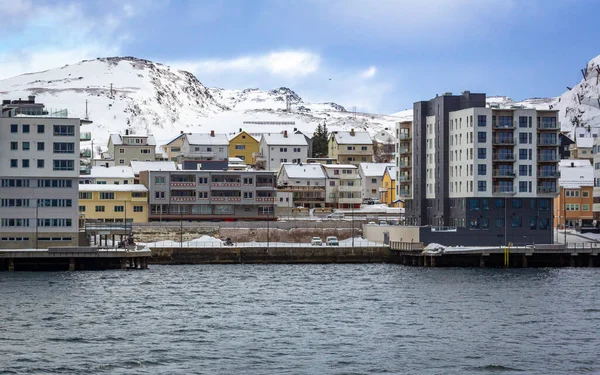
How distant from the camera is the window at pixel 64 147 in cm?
11431

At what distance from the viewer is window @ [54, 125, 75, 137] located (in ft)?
375

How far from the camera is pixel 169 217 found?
148250 millimetres

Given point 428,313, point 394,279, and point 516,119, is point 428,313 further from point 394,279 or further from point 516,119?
point 516,119

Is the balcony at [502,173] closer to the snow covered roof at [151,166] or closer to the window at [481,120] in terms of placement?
the window at [481,120]

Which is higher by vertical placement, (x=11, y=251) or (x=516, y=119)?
(x=516, y=119)

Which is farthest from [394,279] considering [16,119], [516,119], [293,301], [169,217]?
[169,217]

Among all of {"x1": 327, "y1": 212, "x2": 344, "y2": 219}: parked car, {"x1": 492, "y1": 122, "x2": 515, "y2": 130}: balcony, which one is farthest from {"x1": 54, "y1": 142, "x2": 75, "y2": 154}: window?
{"x1": 327, "y1": 212, "x2": 344, "y2": 219}: parked car

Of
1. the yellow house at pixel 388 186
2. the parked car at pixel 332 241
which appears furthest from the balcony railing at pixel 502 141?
the yellow house at pixel 388 186

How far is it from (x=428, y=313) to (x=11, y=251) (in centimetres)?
4698

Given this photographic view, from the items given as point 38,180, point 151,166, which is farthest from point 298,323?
point 151,166

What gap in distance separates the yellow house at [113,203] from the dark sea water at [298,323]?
35801 millimetres

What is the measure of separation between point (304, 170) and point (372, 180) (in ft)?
48.1

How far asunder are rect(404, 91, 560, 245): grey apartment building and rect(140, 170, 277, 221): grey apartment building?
30.9 meters

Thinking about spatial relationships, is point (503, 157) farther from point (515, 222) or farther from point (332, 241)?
point (332, 241)
